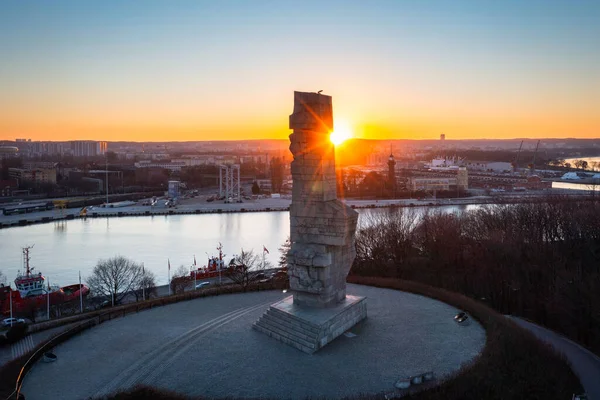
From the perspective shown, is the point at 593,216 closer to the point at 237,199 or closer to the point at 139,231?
the point at 139,231

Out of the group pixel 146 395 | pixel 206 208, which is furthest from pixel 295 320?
pixel 206 208

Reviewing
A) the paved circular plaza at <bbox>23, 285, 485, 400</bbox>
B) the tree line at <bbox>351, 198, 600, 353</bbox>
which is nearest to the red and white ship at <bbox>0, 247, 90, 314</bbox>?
the paved circular plaza at <bbox>23, 285, 485, 400</bbox>

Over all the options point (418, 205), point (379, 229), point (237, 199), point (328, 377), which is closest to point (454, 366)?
point (328, 377)

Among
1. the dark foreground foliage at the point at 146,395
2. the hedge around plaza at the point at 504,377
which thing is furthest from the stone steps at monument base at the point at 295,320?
the dark foreground foliage at the point at 146,395

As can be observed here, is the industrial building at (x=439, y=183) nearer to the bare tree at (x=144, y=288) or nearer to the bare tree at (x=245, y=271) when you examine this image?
the bare tree at (x=245, y=271)

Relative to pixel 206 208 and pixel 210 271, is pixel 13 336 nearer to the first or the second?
pixel 210 271

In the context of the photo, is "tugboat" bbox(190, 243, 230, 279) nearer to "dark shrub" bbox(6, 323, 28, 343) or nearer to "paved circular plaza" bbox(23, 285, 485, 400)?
"dark shrub" bbox(6, 323, 28, 343)
